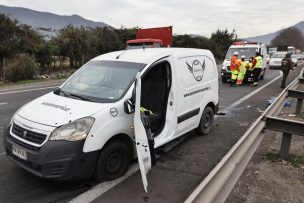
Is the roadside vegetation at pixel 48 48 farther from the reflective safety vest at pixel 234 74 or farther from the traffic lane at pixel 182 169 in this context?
the traffic lane at pixel 182 169

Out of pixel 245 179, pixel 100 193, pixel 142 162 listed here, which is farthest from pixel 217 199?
pixel 245 179

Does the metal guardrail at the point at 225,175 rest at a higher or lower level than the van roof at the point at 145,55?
lower

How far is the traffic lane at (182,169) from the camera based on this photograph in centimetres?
407

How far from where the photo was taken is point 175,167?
5.00 metres

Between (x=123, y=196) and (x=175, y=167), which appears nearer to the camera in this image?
(x=123, y=196)

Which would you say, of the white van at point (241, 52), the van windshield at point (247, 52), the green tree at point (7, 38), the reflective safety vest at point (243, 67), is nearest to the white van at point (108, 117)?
the reflective safety vest at point (243, 67)

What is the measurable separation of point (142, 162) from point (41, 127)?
4.26 ft

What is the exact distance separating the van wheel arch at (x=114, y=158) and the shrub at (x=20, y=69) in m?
16.9

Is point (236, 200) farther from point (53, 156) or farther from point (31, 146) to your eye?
point (31, 146)

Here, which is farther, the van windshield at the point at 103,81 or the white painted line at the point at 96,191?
the van windshield at the point at 103,81

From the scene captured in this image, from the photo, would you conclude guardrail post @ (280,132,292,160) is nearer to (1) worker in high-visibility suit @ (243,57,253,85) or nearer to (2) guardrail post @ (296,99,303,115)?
(2) guardrail post @ (296,99,303,115)

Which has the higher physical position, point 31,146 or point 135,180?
point 31,146

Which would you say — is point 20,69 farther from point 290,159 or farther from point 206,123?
point 290,159

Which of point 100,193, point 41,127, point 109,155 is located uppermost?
point 41,127
